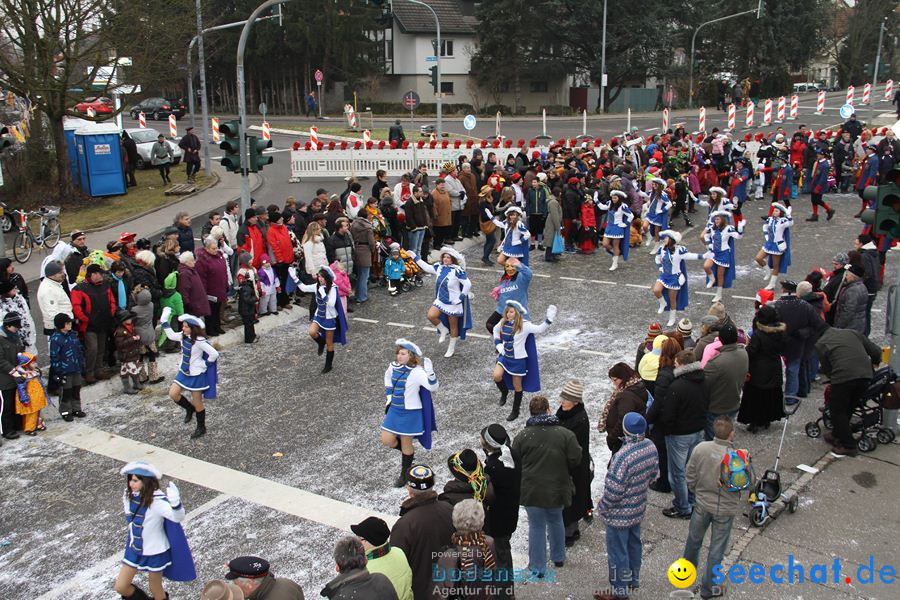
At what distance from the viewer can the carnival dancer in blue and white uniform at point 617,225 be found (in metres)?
17.3

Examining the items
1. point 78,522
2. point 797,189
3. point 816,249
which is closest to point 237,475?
point 78,522

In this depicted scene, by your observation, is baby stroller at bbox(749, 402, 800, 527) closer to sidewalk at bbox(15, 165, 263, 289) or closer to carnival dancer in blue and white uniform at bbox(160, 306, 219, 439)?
carnival dancer in blue and white uniform at bbox(160, 306, 219, 439)

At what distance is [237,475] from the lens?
9586 mm

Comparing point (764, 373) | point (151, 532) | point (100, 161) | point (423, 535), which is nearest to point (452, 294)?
point (764, 373)

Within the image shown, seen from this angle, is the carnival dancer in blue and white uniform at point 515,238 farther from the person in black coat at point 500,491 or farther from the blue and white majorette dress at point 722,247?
the person in black coat at point 500,491

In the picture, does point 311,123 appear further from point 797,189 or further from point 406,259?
point 406,259

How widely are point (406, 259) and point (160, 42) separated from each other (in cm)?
1353

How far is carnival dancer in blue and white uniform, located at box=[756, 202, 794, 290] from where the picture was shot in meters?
15.5

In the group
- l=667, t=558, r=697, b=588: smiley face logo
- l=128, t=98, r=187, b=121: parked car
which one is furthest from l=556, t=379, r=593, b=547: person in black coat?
l=128, t=98, r=187, b=121: parked car

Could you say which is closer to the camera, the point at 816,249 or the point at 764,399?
the point at 764,399

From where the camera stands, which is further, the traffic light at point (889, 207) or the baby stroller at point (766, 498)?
the traffic light at point (889, 207)

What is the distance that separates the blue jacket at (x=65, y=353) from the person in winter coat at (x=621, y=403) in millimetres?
6967

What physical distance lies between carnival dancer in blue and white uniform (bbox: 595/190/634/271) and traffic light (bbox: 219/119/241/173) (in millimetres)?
7435

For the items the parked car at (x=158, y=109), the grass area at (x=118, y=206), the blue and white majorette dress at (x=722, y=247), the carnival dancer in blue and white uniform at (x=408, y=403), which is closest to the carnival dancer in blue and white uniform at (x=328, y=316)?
the carnival dancer in blue and white uniform at (x=408, y=403)
